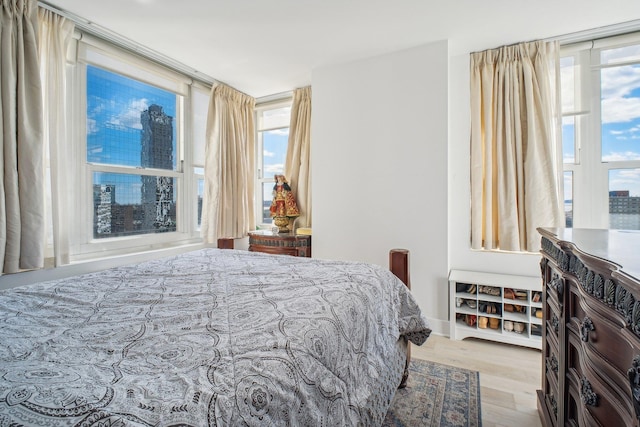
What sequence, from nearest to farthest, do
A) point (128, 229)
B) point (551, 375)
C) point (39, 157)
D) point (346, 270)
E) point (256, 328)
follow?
point (256, 328) < point (551, 375) < point (346, 270) < point (39, 157) < point (128, 229)

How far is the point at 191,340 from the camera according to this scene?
0.81 metres

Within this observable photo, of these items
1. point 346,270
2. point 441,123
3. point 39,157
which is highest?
point 441,123

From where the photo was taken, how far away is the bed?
57cm

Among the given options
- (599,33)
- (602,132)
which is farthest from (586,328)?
(599,33)

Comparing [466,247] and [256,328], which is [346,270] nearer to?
[256,328]

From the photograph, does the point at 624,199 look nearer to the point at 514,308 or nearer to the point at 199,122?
the point at 514,308

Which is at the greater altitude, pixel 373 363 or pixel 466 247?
pixel 466 247

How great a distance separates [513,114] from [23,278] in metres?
3.95

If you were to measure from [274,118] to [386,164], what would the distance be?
1.90 metres

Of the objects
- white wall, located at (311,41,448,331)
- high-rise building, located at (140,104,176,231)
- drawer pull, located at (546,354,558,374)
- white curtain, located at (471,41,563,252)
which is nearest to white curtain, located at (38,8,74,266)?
high-rise building, located at (140,104,176,231)

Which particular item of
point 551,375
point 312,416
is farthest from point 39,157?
point 551,375

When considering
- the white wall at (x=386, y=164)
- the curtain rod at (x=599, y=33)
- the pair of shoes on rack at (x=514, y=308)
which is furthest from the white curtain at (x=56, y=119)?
the curtain rod at (x=599, y=33)

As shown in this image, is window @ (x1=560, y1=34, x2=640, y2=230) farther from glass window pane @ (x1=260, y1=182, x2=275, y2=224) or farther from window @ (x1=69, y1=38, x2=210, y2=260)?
window @ (x1=69, y1=38, x2=210, y2=260)

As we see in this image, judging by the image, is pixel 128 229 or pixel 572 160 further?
pixel 128 229
